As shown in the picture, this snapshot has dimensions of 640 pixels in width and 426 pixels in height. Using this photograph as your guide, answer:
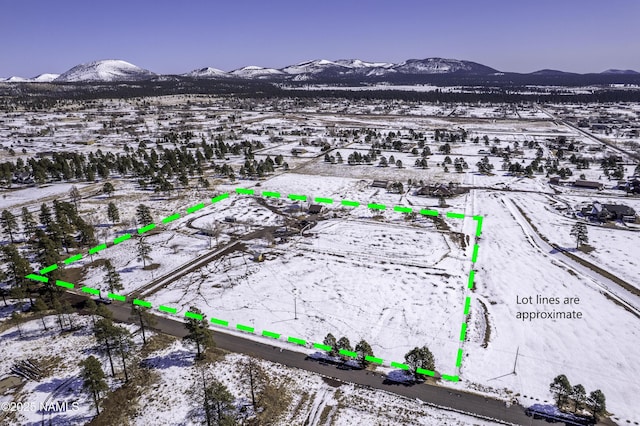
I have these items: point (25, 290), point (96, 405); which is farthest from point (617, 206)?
point (25, 290)

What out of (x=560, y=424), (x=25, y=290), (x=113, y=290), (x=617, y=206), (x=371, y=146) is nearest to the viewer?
(x=560, y=424)

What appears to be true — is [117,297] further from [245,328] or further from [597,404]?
[597,404]

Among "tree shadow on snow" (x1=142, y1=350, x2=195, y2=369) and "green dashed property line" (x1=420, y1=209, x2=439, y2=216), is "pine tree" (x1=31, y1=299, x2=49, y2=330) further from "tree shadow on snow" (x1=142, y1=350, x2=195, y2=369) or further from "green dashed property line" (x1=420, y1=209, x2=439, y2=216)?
"green dashed property line" (x1=420, y1=209, x2=439, y2=216)

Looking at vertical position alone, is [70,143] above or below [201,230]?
above

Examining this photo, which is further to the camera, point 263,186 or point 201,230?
point 263,186

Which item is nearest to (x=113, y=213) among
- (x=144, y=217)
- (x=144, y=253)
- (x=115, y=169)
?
(x=144, y=217)

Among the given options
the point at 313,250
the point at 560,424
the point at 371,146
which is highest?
the point at 371,146

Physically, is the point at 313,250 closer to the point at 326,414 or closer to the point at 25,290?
the point at 326,414
